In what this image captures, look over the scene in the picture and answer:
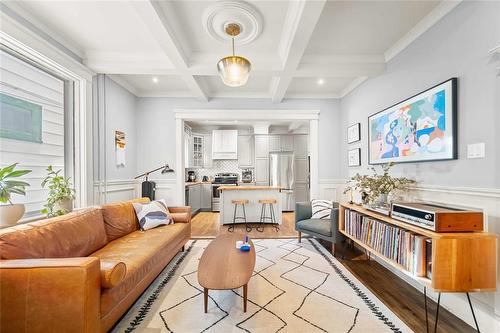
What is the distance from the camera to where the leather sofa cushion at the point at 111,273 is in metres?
1.46

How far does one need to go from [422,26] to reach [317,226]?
2.69 metres

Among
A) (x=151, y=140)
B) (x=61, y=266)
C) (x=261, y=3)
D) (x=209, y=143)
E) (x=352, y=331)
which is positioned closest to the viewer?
(x=61, y=266)

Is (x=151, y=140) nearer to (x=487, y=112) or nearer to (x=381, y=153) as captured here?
(x=381, y=153)

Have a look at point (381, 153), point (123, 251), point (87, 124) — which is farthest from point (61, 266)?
point (381, 153)

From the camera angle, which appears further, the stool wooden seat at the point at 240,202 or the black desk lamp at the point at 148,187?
the stool wooden seat at the point at 240,202

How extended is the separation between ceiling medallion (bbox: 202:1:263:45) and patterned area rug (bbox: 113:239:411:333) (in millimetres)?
2737

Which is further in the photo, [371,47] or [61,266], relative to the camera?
[371,47]

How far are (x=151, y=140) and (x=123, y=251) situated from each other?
2.93 meters

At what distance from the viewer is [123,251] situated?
6.89ft

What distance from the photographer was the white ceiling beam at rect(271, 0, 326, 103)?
6.29 ft

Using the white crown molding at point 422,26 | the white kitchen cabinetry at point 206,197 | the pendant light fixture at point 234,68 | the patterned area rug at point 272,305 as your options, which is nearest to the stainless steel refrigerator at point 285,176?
the white kitchen cabinetry at point 206,197

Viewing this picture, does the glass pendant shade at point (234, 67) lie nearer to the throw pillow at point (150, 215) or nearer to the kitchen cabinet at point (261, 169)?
the throw pillow at point (150, 215)

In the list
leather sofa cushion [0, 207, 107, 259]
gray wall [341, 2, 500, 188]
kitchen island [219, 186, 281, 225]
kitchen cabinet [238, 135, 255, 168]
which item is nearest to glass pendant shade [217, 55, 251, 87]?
gray wall [341, 2, 500, 188]

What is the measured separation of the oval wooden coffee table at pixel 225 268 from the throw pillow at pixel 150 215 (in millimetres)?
997
